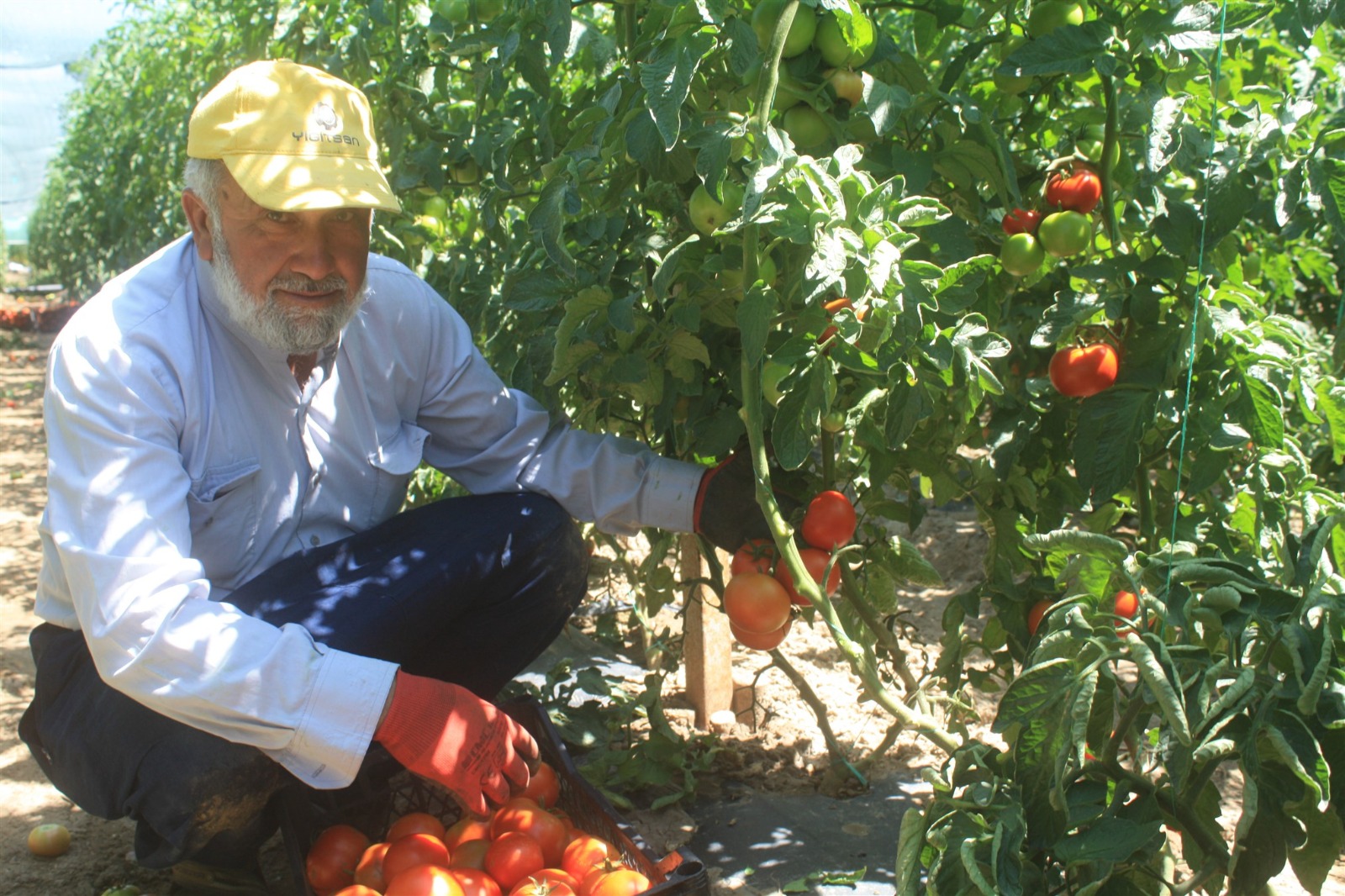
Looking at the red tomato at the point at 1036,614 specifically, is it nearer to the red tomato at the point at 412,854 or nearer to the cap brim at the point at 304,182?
the red tomato at the point at 412,854

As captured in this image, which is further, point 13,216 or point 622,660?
point 13,216

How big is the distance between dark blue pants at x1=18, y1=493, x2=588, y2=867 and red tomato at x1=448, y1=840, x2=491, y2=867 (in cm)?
27

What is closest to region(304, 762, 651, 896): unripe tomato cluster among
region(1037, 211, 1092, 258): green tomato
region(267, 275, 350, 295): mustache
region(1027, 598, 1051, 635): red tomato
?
region(1027, 598, 1051, 635): red tomato

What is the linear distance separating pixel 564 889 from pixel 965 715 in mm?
635

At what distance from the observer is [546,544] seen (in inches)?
75.9

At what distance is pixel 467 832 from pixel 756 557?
1.87ft

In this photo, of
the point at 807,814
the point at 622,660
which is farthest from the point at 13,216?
the point at 807,814

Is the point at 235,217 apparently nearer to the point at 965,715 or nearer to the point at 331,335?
the point at 331,335

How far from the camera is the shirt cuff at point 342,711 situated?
1459 mm

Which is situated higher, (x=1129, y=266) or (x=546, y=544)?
(x=1129, y=266)

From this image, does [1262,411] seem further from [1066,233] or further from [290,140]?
[290,140]

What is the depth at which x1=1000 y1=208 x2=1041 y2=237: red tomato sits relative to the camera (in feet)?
5.32

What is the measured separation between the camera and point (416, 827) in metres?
1.68

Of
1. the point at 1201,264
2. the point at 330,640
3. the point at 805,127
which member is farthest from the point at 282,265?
the point at 1201,264
